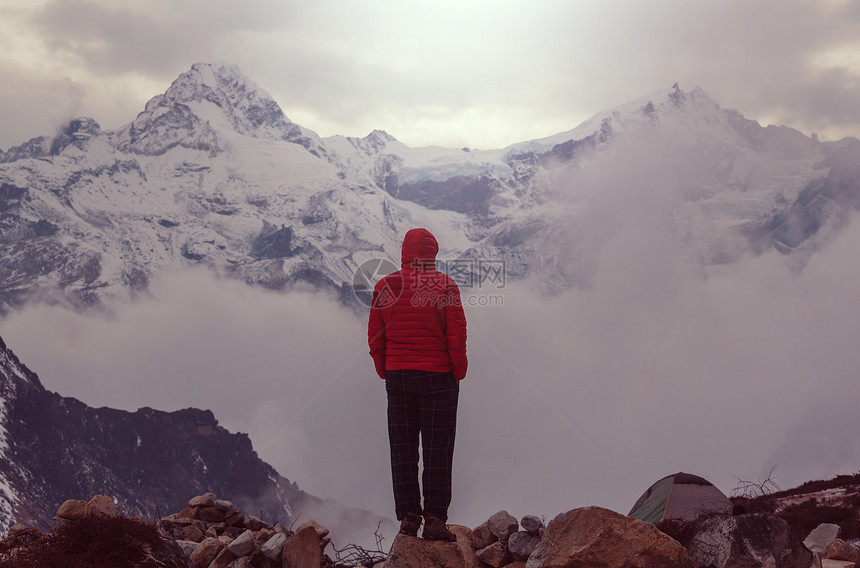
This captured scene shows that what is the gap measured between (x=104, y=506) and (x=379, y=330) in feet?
16.6

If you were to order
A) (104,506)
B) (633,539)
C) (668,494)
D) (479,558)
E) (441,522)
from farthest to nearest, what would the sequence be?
(668,494) → (104,506) → (479,558) → (441,522) → (633,539)

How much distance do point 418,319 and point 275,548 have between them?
3.79 m

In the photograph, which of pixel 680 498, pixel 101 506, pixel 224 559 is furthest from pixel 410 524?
pixel 680 498

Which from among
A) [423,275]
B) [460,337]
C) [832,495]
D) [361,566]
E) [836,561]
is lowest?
[832,495]

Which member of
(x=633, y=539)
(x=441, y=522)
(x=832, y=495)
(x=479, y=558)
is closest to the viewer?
(x=633, y=539)

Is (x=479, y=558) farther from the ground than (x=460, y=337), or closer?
closer

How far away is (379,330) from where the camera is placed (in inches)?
370

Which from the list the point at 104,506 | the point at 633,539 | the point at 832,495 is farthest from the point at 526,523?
the point at 832,495

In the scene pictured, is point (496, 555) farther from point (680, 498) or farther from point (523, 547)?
point (680, 498)

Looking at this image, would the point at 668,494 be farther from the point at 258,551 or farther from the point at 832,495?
the point at 832,495

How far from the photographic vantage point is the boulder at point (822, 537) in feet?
37.2

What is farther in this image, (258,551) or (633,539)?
(258,551)

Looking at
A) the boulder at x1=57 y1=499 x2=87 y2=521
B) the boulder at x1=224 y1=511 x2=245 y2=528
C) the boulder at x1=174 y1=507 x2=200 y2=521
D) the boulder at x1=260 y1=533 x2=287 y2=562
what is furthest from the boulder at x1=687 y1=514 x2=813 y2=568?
the boulder at x1=174 y1=507 x2=200 y2=521

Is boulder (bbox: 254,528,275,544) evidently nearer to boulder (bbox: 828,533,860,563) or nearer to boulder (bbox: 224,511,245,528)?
boulder (bbox: 224,511,245,528)
